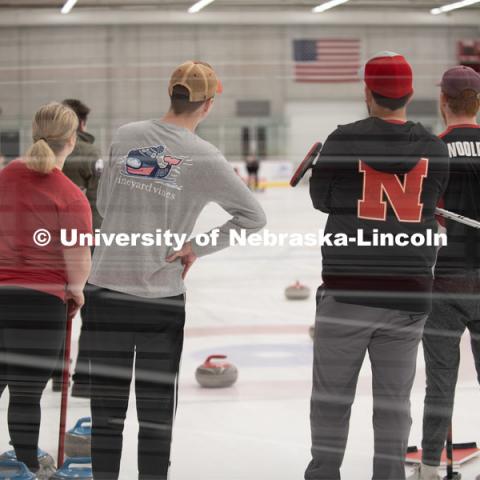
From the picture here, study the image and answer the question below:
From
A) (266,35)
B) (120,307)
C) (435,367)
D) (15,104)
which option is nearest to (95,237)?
(120,307)

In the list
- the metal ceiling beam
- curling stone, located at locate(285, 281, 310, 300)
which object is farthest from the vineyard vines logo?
curling stone, located at locate(285, 281, 310, 300)

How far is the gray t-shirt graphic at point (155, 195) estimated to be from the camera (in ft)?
4.92

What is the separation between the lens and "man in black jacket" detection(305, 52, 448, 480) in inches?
57.1

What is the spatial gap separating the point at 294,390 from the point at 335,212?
108 cm

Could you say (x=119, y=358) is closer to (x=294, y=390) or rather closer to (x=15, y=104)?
(x=15, y=104)

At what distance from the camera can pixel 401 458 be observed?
1552mm

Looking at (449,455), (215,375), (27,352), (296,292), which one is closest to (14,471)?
(27,352)

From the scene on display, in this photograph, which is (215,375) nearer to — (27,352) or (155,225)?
(27,352)

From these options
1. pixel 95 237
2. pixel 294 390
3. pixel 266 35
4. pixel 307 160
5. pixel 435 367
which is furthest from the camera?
pixel 294 390

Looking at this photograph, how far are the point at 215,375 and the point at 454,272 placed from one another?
0.98m

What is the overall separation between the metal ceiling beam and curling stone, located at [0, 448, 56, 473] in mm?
978

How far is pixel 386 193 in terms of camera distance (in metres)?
1.45

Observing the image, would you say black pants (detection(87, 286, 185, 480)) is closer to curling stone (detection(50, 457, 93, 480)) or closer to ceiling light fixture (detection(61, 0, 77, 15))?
curling stone (detection(50, 457, 93, 480))

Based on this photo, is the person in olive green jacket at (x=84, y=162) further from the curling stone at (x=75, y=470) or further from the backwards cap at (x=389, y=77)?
the backwards cap at (x=389, y=77)
